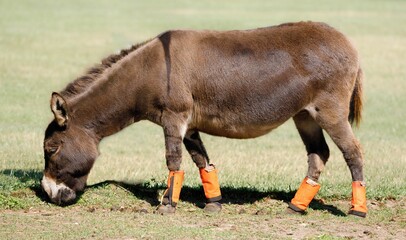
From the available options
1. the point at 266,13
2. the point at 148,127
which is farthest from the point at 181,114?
the point at 266,13

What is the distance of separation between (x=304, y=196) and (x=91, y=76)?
287 cm

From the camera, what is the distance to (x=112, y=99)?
10.1m

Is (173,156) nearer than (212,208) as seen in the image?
Yes

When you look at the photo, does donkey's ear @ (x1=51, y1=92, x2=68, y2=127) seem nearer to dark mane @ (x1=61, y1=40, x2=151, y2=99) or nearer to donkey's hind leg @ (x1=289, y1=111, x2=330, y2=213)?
dark mane @ (x1=61, y1=40, x2=151, y2=99)

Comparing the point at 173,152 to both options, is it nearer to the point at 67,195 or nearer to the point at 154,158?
the point at 67,195

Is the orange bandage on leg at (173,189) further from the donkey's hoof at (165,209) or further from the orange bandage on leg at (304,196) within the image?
the orange bandage on leg at (304,196)

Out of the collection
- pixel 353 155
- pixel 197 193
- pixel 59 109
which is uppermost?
pixel 59 109

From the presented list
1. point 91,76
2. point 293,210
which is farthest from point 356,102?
point 91,76

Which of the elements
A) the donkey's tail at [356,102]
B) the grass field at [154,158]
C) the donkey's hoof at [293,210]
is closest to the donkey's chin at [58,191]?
A: the grass field at [154,158]

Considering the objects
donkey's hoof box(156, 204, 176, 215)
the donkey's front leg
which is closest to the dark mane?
the donkey's front leg

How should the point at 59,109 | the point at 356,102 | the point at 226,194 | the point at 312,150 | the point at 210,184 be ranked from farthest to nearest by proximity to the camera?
the point at 226,194, the point at 312,150, the point at 356,102, the point at 210,184, the point at 59,109

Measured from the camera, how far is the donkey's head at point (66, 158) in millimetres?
9953

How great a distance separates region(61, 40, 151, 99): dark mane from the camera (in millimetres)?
10133

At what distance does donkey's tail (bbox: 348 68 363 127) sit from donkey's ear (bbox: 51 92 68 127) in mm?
3435
